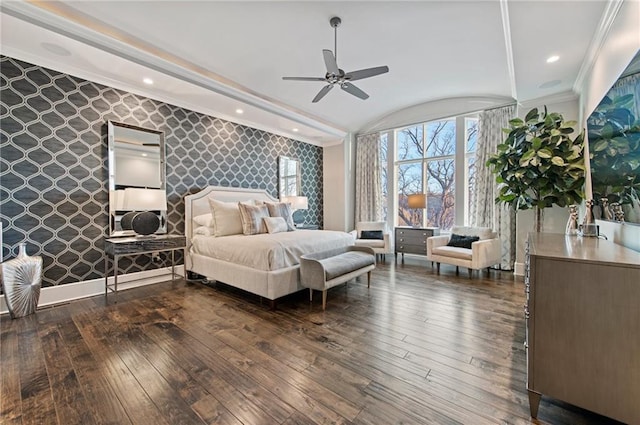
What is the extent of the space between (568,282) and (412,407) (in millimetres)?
1117

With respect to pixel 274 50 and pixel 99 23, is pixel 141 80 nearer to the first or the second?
pixel 99 23

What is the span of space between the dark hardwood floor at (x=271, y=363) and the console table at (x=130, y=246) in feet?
1.24

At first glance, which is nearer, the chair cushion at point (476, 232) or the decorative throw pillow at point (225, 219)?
the decorative throw pillow at point (225, 219)

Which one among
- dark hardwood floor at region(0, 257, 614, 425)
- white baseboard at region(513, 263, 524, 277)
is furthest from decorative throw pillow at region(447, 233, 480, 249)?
dark hardwood floor at region(0, 257, 614, 425)

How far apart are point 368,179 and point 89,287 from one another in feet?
18.6

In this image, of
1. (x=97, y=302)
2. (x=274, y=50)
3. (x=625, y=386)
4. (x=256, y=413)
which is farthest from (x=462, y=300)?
(x=97, y=302)

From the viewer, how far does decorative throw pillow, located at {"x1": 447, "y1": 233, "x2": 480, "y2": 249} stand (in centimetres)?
461

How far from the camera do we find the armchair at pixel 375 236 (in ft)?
18.2

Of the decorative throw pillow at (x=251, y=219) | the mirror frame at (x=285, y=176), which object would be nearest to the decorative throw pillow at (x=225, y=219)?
the decorative throw pillow at (x=251, y=219)

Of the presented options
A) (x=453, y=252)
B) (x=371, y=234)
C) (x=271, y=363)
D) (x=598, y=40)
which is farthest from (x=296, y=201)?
(x=598, y=40)

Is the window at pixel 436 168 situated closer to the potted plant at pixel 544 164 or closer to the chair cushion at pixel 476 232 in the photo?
the chair cushion at pixel 476 232

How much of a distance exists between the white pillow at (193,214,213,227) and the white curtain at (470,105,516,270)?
4926 millimetres

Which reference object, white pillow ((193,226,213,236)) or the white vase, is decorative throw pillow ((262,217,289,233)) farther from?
the white vase

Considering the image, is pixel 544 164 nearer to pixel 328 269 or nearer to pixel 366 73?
pixel 366 73
